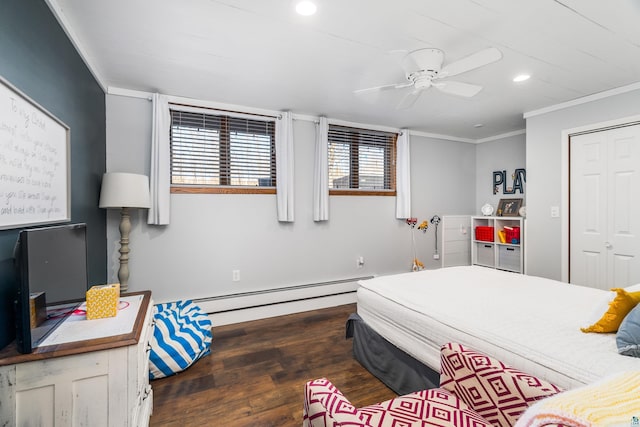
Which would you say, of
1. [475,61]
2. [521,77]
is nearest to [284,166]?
[475,61]

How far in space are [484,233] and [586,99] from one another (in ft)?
6.83

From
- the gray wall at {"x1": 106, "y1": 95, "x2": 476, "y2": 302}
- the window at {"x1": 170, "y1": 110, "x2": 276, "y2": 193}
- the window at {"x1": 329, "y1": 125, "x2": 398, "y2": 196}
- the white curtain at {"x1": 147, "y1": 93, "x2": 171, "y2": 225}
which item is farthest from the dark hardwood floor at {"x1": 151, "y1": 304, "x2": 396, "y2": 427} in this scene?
the window at {"x1": 329, "y1": 125, "x2": 398, "y2": 196}

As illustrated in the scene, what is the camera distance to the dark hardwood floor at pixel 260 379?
5.92ft

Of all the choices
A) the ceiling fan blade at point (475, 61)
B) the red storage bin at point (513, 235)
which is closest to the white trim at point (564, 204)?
the red storage bin at point (513, 235)

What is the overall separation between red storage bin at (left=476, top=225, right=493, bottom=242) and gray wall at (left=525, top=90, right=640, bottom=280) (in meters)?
0.77

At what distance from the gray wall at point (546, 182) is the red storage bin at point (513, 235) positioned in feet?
1.41

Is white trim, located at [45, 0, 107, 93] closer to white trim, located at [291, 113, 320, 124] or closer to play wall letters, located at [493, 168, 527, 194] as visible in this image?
white trim, located at [291, 113, 320, 124]

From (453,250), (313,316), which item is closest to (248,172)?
(313,316)

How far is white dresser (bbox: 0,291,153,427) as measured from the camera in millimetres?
1165

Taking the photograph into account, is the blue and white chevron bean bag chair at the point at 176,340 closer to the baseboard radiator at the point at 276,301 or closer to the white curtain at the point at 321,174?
the baseboard radiator at the point at 276,301

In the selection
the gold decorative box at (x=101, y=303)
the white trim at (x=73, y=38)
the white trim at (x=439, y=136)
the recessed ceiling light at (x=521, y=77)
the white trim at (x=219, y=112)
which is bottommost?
the gold decorative box at (x=101, y=303)

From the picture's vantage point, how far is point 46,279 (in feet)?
4.26

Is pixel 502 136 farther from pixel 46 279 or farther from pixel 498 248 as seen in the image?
pixel 46 279

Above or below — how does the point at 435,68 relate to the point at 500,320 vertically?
above
